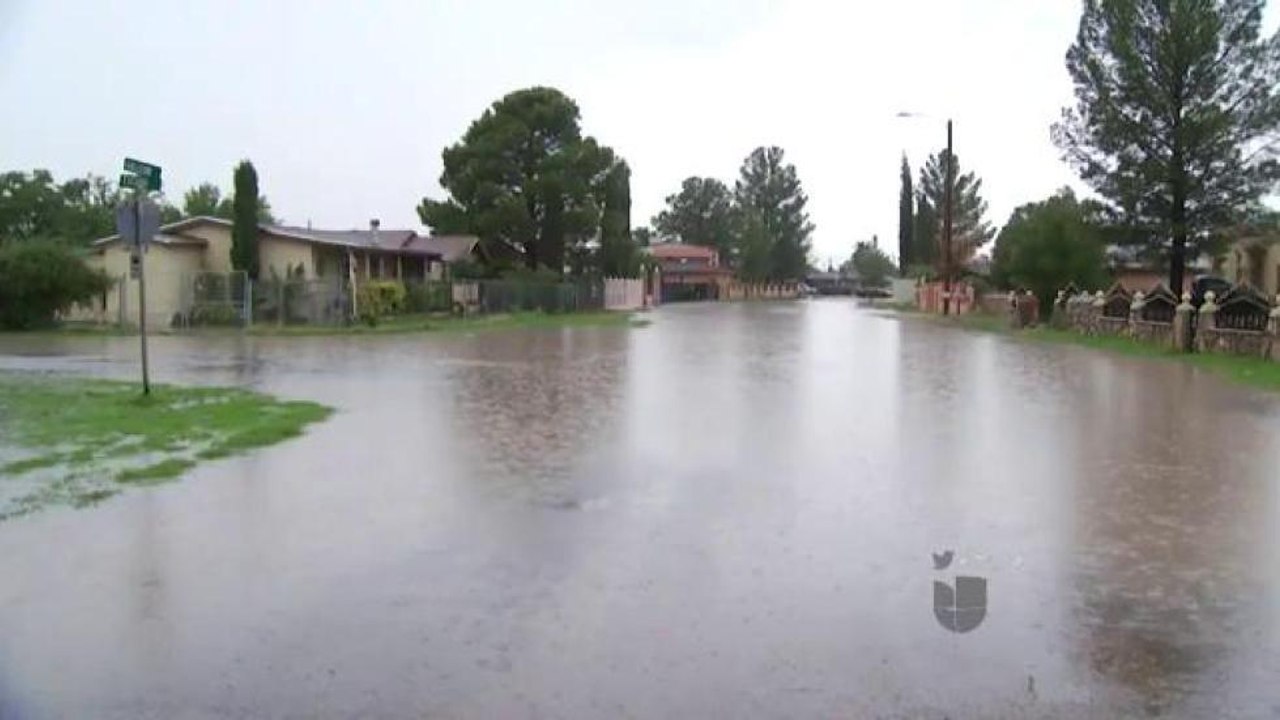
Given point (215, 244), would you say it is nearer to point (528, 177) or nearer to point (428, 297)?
point (428, 297)

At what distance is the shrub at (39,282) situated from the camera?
3653cm

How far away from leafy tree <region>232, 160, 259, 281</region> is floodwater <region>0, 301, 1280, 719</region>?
31.8 m

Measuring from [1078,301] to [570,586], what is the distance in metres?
36.6

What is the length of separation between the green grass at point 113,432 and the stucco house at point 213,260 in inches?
835

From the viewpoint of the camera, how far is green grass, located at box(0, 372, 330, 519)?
977cm

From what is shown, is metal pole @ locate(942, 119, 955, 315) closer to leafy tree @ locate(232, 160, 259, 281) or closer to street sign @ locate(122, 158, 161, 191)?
leafy tree @ locate(232, 160, 259, 281)

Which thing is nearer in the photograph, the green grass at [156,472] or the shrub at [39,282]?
the green grass at [156,472]

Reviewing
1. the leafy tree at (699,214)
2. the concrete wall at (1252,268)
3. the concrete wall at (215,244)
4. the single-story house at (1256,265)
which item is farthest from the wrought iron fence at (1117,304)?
the leafy tree at (699,214)

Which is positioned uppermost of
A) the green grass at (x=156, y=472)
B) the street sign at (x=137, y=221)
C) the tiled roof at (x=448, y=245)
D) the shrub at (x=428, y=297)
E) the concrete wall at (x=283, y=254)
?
the tiled roof at (x=448, y=245)

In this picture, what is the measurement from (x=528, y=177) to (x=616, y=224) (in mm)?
7326

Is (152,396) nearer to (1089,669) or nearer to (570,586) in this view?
(570,586)

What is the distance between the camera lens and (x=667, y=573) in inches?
278

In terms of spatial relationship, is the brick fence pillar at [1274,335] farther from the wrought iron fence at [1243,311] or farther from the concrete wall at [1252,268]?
the concrete wall at [1252,268]

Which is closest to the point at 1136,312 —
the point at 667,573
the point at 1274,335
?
the point at 1274,335
